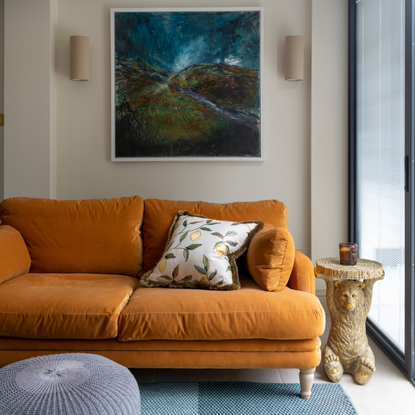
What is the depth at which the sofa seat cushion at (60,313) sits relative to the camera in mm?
1813

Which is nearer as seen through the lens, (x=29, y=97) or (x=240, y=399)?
(x=240, y=399)

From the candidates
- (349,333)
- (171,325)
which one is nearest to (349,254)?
(349,333)

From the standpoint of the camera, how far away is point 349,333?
2115mm

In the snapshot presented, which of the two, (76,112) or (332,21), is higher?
(332,21)

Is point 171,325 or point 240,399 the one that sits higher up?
point 171,325

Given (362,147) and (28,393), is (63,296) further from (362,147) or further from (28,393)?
(362,147)

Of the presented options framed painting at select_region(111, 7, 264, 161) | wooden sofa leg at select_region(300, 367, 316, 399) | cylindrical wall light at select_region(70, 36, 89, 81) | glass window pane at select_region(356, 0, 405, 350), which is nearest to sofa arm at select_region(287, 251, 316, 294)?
wooden sofa leg at select_region(300, 367, 316, 399)

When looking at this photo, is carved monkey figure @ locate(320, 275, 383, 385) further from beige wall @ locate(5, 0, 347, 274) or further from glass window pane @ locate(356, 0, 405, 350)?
beige wall @ locate(5, 0, 347, 274)

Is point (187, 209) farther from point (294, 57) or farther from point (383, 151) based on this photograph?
point (294, 57)

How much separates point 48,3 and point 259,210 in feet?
7.42

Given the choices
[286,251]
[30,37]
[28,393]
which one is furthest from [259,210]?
[30,37]

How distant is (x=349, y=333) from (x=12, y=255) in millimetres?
1916

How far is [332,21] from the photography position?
10.1 ft

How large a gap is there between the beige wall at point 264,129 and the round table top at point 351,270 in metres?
0.97
